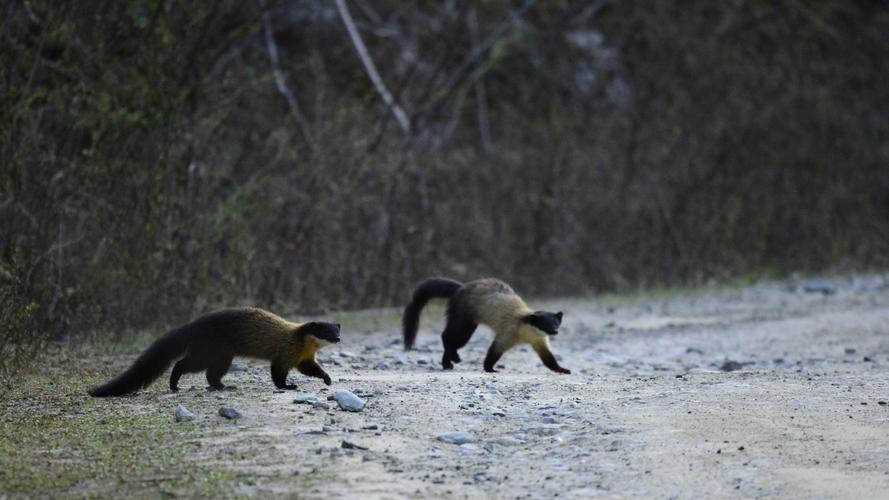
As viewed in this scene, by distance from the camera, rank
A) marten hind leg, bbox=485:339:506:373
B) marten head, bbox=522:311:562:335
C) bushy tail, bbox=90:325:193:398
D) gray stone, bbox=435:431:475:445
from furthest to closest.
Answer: marten head, bbox=522:311:562:335 → marten hind leg, bbox=485:339:506:373 → bushy tail, bbox=90:325:193:398 → gray stone, bbox=435:431:475:445

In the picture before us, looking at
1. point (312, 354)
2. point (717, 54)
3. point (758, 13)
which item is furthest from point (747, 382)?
point (758, 13)

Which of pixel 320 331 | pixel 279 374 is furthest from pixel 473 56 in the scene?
pixel 279 374

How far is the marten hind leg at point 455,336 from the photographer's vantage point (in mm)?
11898

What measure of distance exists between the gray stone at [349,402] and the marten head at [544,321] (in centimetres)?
347

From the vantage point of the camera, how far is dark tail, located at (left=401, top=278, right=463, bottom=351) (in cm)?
1290

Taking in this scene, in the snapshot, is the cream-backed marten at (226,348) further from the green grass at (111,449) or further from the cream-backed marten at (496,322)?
the cream-backed marten at (496,322)

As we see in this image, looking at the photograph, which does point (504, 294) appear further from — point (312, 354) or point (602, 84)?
point (602, 84)

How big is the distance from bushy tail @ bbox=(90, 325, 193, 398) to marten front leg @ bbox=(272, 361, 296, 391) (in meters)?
0.65

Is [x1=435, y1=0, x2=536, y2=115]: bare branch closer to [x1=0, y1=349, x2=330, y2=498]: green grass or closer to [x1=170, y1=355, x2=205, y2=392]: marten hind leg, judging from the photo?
[x1=170, y1=355, x2=205, y2=392]: marten hind leg

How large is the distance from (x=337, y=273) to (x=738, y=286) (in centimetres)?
858

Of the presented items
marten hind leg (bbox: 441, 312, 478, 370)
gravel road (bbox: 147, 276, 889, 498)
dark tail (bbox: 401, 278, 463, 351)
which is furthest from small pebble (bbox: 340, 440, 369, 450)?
dark tail (bbox: 401, 278, 463, 351)

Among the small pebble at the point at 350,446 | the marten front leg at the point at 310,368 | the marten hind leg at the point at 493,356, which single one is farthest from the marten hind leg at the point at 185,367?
the marten hind leg at the point at 493,356

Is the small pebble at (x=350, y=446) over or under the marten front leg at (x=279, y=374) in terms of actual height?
under

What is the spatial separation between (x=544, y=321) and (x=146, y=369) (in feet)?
12.6
